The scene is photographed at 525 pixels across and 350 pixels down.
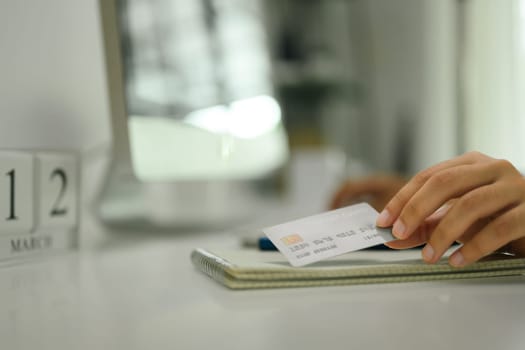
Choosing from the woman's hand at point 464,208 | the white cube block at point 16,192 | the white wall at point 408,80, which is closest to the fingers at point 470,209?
the woman's hand at point 464,208

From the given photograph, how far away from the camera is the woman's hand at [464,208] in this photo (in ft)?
1.40

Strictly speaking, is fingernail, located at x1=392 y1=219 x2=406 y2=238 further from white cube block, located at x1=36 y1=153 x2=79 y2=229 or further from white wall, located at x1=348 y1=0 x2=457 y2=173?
white wall, located at x1=348 y1=0 x2=457 y2=173

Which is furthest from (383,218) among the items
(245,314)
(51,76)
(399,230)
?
(51,76)

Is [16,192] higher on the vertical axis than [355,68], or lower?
lower

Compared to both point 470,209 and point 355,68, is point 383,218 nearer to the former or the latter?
point 470,209

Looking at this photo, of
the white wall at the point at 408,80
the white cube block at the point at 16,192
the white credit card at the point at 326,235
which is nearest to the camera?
the white credit card at the point at 326,235

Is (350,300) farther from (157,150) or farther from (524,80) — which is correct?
(524,80)

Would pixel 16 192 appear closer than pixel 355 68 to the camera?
Yes

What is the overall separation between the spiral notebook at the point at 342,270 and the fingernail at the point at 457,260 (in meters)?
0.02

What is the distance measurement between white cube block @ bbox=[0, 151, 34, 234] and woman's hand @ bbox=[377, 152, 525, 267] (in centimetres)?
39

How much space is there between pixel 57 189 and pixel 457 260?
18.5 inches

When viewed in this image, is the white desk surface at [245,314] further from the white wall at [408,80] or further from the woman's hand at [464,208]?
the white wall at [408,80]

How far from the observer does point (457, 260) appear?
0.44 metres

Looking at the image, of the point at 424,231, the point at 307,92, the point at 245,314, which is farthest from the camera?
the point at 307,92
